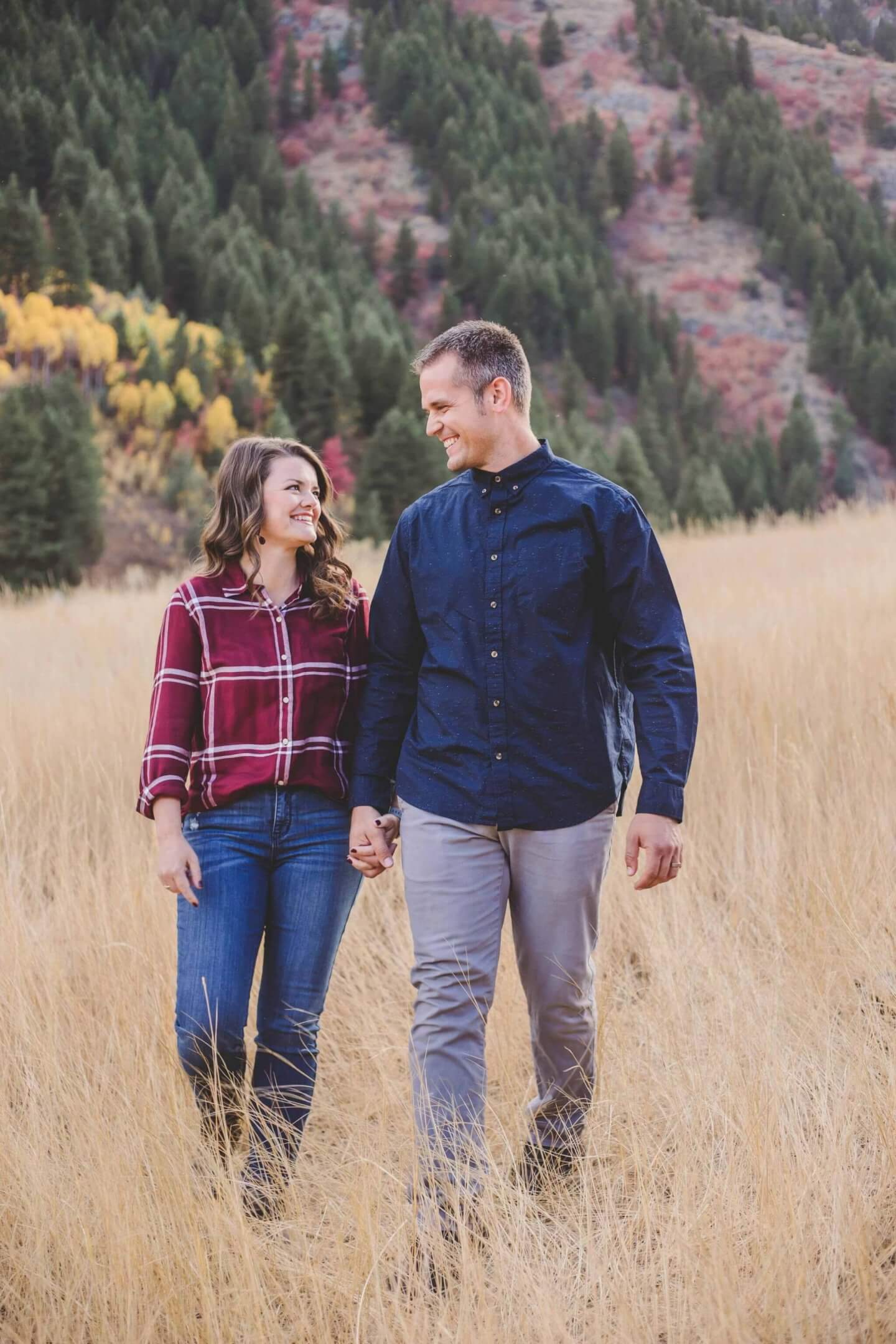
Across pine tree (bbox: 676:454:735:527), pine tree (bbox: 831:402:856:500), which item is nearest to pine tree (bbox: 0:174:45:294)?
pine tree (bbox: 676:454:735:527)

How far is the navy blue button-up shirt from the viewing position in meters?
2.49

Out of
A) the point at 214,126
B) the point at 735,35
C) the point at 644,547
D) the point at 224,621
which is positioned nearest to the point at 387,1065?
the point at 224,621

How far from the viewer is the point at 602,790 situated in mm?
2545

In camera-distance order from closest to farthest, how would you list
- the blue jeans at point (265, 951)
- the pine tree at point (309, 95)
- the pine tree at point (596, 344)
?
the blue jeans at point (265, 951)
the pine tree at point (596, 344)
the pine tree at point (309, 95)

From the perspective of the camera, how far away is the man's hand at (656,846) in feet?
7.94

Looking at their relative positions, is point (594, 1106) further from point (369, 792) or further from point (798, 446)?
point (798, 446)

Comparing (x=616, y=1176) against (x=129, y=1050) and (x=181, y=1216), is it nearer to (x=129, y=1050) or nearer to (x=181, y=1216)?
(x=181, y=1216)

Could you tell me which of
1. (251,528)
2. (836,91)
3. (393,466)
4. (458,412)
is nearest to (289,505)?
(251,528)

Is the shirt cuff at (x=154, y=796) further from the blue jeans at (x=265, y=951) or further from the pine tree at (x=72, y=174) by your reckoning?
the pine tree at (x=72, y=174)

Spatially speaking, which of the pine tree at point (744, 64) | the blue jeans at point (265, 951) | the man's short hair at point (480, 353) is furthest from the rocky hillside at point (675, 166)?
the blue jeans at point (265, 951)

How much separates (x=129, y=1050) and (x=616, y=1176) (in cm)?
128

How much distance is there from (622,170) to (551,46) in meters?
22.4

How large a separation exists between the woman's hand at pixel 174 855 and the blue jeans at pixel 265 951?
3 cm

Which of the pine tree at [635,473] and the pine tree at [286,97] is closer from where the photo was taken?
the pine tree at [635,473]
